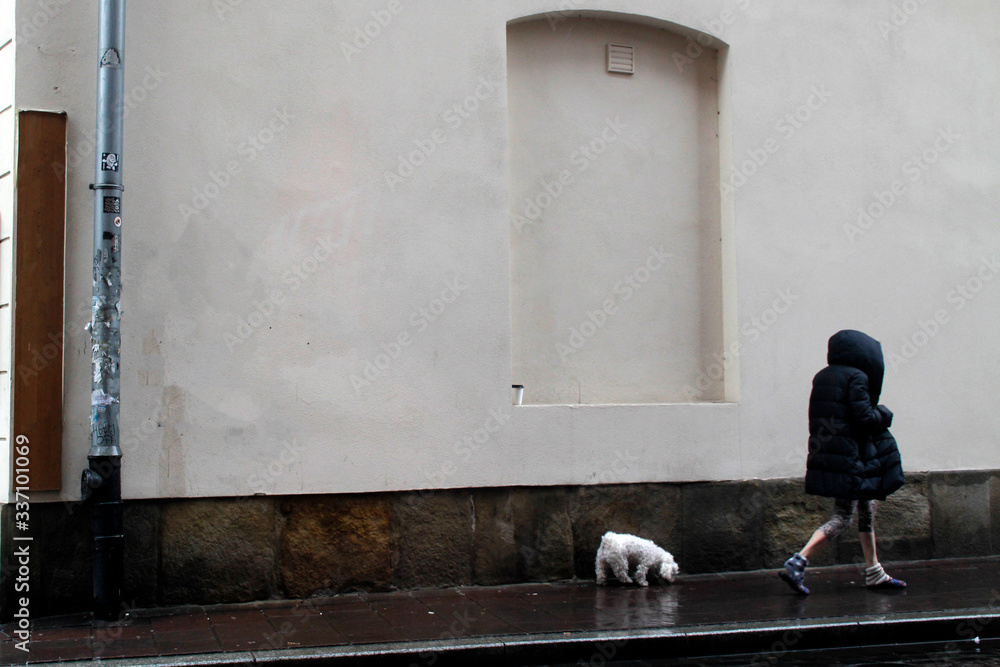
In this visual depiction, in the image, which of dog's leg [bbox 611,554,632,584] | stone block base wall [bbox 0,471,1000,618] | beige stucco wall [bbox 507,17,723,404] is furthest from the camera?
beige stucco wall [bbox 507,17,723,404]

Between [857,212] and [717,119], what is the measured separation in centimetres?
144

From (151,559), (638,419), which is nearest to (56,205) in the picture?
(151,559)

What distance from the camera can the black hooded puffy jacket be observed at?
6.82 metres

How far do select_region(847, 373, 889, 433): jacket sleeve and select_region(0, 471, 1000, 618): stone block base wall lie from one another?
141 cm

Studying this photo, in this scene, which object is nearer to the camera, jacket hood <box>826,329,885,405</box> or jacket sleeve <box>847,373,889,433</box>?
jacket sleeve <box>847,373,889,433</box>

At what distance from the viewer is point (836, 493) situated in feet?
22.5

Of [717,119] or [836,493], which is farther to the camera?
[717,119]

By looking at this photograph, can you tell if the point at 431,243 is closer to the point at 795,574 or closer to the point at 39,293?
the point at 39,293

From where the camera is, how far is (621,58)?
830 centimetres

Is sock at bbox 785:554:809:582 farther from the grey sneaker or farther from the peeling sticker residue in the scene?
the peeling sticker residue

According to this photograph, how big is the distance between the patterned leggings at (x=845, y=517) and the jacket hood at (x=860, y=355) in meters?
0.75

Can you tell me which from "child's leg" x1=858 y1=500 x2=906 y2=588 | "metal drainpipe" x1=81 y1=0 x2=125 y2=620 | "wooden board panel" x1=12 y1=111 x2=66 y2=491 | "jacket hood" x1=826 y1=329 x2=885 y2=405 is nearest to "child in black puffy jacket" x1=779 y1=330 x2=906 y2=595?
"jacket hood" x1=826 y1=329 x2=885 y2=405

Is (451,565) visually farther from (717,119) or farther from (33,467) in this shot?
(717,119)

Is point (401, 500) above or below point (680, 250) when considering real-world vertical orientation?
below
